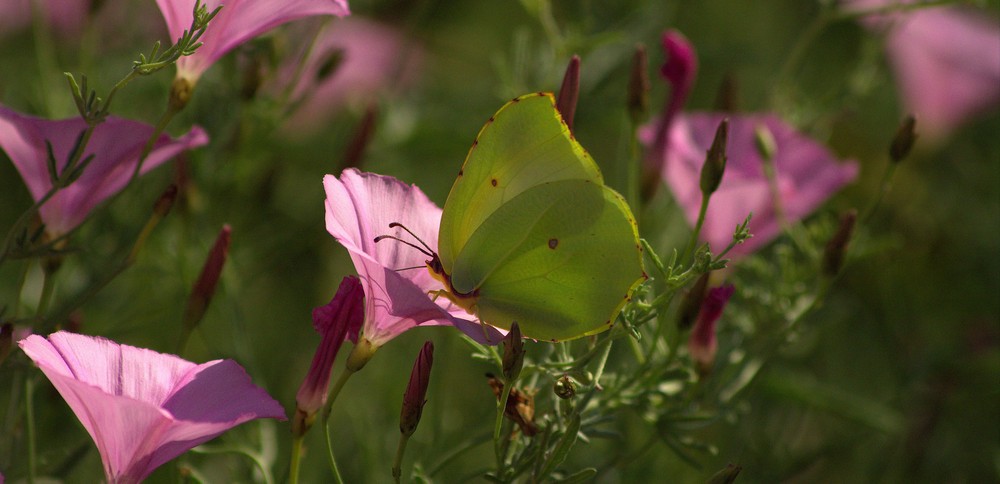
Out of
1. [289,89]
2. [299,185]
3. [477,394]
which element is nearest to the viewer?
[289,89]

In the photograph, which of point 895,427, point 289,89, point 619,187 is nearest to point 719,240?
point 619,187

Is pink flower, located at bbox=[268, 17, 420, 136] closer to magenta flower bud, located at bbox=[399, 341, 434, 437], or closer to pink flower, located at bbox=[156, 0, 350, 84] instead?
pink flower, located at bbox=[156, 0, 350, 84]

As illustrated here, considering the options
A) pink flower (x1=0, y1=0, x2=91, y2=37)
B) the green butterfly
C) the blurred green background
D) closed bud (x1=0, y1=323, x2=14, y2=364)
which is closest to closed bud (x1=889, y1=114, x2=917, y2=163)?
the blurred green background

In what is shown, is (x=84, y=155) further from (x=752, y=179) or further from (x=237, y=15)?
(x=752, y=179)

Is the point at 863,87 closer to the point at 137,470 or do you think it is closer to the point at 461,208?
the point at 461,208

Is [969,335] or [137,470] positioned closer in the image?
[137,470]

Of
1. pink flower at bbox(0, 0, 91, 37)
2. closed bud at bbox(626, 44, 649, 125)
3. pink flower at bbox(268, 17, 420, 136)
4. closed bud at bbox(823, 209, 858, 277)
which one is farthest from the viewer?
pink flower at bbox(268, 17, 420, 136)
